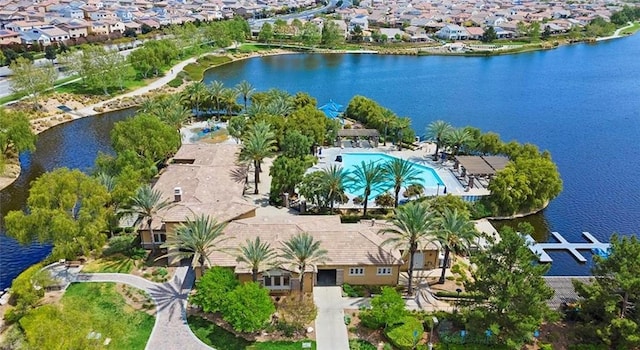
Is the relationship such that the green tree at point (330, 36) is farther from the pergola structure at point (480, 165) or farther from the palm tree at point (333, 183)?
the palm tree at point (333, 183)

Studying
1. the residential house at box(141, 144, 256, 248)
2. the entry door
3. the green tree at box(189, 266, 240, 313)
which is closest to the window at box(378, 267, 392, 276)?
the entry door

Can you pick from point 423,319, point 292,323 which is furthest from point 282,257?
point 423,319

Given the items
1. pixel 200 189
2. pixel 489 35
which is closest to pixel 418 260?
pixel 200 189

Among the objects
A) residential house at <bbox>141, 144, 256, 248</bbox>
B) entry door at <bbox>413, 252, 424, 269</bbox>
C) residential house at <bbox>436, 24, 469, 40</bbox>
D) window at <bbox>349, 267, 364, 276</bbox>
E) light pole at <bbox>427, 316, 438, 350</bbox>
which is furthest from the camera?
residential house at <bbox>436, 24, 469, 40</bbox>

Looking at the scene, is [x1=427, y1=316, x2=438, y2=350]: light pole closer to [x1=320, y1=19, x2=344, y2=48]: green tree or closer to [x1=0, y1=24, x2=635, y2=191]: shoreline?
[x1=0, y1=24, x2=635, y2=191]: shoreline

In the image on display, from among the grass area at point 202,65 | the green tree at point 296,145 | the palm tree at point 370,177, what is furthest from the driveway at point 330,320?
the grass area at point 202,65

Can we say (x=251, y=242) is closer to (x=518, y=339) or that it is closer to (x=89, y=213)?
(x=89, y=213)

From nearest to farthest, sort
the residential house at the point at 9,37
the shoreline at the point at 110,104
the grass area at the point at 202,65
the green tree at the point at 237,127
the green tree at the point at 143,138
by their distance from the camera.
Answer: the green tree at the point at 143,138, the shoreline at the point at 110,104, the green tree at the point at 237,127, the grass area at the point at 202,65, the residential house at the point at 9,37
